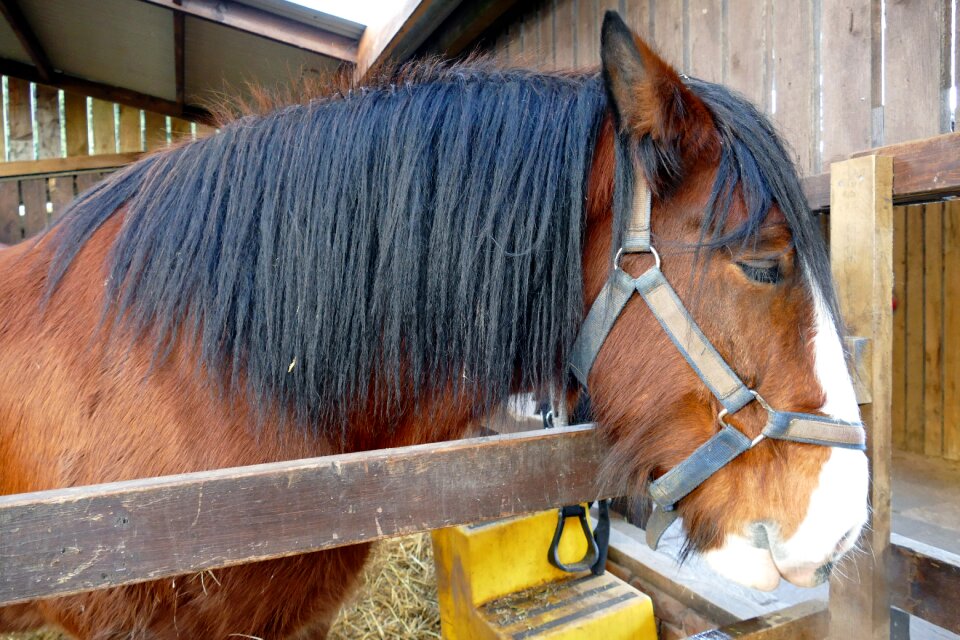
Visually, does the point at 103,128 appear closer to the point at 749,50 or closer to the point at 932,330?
the point at 749,50

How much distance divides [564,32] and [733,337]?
2.53 metres

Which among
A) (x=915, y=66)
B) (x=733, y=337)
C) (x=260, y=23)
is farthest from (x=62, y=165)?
(x=915, y=66)

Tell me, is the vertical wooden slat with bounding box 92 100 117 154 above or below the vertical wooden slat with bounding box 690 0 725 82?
above

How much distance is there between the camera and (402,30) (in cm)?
323

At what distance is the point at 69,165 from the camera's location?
548cm

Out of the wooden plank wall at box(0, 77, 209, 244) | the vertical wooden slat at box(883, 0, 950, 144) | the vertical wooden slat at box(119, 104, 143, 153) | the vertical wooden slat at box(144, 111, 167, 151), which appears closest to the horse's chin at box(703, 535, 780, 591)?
the vertical wooden slat at box(883, 0, 950, 144)

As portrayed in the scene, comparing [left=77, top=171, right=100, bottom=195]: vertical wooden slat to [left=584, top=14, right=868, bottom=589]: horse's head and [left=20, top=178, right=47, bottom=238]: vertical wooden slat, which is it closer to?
[left=20, top=178, right=47, bottom=238]: vertical wooden slat

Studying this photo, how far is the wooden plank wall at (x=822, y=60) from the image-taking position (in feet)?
4.70

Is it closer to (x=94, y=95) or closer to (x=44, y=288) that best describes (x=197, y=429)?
(x=44, y=288)

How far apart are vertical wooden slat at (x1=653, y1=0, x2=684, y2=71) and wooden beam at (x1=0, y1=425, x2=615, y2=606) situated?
1.94 metres

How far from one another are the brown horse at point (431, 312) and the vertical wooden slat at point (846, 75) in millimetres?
631

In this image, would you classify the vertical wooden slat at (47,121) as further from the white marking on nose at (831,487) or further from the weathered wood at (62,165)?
the white marking on nose at (831,487)

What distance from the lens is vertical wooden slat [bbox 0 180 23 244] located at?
537cm

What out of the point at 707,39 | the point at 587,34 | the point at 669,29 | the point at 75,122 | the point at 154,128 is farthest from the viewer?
the point at 154,128
